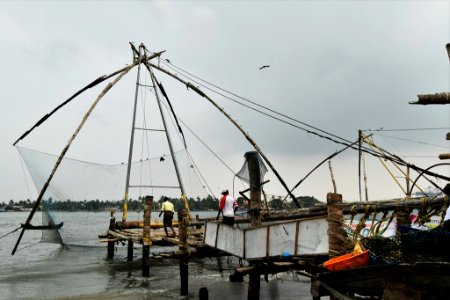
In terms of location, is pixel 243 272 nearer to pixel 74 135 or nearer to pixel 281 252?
pixel 281 252

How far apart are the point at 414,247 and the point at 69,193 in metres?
15.1

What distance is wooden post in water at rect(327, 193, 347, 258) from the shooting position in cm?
656

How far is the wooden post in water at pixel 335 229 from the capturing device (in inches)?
258

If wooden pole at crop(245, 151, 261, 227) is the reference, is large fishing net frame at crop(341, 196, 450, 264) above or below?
below

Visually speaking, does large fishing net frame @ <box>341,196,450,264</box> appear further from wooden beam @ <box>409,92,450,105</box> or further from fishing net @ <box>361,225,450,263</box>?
wooden beam @ <box>409,92,450,105</box>

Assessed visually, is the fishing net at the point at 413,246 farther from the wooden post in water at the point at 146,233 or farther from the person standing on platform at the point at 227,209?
the wooden post in water at the point at 146,233

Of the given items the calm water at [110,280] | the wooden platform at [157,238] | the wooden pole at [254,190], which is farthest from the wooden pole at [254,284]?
the wooden platform at [157,238]

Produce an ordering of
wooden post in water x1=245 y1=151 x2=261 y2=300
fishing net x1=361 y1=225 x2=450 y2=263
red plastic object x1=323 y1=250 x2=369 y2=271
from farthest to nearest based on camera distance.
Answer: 1. wooden post in water x1=245 y1=151 x2=261 y2=300
2. red plastic object x1=323 y1=250 x2=369 y2=271
3. fishing net x1=361 y1=225 x2=450 y2=263

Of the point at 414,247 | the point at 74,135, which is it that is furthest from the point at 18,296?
the point at 414,247

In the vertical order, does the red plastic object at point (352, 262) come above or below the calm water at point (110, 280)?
above

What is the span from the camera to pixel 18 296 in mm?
13930

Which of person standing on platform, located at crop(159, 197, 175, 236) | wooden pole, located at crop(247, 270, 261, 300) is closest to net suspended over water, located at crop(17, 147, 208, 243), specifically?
person standing on platform, located at crop(159, 197, 175, 236)

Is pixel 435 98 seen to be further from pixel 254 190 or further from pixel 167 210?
pixel 167 210

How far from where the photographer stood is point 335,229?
6605mm
